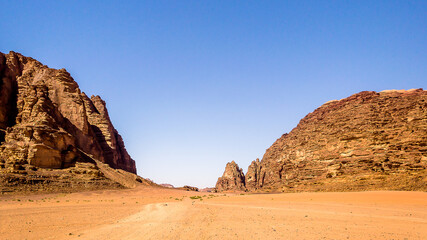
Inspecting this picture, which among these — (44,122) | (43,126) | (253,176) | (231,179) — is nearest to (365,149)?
(43,126)

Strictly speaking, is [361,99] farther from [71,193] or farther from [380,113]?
[71,193]

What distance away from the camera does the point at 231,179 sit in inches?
4289

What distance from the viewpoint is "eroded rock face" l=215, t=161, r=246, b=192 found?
104938 millimetres

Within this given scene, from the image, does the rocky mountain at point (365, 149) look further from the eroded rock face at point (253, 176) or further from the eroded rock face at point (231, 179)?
the eroded rock face at point (231, 179)

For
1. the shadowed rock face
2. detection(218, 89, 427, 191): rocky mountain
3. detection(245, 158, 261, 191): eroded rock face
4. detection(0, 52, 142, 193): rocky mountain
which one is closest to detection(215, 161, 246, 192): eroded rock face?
detection(245, 158, 261, 191): eroded rock face

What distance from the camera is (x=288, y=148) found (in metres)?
72.6

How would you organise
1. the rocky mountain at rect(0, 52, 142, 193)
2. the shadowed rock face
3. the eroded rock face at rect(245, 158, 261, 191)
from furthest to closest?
the eroded rock face at rect(245, 158, 261, 191) < the shadowed rock face < the rocky mountain at rect(0, 52, 142, 193)

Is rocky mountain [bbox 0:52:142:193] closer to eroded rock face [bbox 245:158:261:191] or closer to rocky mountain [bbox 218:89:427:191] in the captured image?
rocky mountain [bbox 218:89:427:191]

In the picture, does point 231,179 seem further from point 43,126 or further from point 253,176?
point 43,126

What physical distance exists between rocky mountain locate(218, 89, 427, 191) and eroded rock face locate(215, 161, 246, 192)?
124 ft

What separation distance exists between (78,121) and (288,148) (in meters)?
54.2

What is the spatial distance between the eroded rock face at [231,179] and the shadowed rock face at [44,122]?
145ft

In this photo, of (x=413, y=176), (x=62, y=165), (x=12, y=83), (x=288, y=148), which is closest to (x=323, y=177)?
(x=413, y=176)

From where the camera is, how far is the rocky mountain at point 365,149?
3819cm
